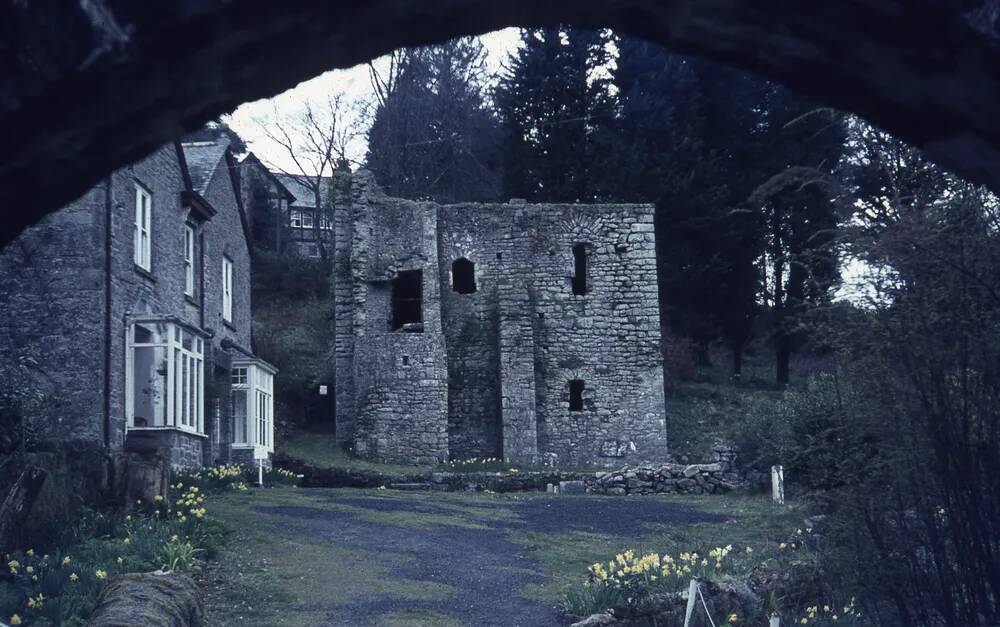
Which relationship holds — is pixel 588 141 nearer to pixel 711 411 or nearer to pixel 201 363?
pixel 711 411

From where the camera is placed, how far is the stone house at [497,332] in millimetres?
27953

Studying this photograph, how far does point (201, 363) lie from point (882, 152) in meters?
16.5

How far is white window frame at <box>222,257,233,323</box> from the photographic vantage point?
26406mm

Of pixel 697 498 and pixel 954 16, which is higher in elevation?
pixel 954 16

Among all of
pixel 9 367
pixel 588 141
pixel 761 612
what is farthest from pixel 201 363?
pixel 588 141

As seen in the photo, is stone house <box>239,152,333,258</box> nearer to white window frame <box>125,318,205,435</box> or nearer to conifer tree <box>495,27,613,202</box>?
conifer tree <box>495,27,613,202</box>

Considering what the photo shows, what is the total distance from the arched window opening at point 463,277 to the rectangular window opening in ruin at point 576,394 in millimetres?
3626

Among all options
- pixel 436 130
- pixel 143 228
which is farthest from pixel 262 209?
pixel 143 228

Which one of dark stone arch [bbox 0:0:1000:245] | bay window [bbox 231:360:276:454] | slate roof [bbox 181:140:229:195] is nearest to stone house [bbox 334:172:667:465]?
bay window [bbox 231:360:276:454]

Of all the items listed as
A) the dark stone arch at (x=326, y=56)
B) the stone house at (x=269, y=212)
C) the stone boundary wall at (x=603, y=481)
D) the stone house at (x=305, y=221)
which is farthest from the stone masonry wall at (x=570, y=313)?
the dark stone arch at (x=326, y=56)

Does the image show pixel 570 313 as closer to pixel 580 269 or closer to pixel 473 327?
pixel 580 269

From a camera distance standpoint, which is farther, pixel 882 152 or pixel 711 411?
pixel 711 411

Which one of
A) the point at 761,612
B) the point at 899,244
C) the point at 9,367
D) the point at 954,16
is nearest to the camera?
the point at 954,16

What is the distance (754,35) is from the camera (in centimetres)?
381
